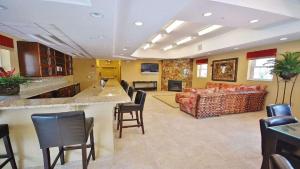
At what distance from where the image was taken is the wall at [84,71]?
7907mm

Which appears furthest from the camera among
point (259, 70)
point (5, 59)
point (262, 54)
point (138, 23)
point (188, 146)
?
point (259, 70)

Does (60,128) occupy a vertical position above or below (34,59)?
below

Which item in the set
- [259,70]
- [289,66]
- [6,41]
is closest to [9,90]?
[6,41]

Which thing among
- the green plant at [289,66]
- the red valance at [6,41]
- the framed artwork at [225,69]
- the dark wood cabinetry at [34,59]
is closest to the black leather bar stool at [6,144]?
the red valance at [6,41]

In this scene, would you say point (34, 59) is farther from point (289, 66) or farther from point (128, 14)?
point (289, 66)

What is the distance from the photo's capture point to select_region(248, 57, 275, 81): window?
505 cm

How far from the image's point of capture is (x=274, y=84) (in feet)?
15.6

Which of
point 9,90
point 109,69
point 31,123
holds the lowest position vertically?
point 31,123

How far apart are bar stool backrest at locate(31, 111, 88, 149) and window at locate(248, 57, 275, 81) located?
595cm

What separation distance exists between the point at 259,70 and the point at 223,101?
8.02 feet

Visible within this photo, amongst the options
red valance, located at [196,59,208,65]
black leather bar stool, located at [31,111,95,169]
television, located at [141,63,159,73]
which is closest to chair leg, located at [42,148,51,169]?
black leather bar stool, located at [31,111,95,169]

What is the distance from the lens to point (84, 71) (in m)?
8.03

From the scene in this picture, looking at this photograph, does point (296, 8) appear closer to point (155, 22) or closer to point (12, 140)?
point (155, 22)

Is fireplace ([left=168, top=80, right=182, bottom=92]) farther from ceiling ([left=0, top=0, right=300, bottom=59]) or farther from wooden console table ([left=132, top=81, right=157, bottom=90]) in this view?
ceiling ([left=0, top=0, right=300, bottom=59])
